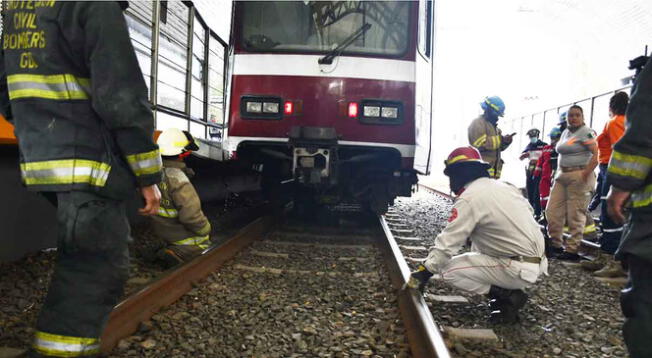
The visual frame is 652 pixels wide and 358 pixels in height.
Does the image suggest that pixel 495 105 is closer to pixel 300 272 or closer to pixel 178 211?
pixel 300 272

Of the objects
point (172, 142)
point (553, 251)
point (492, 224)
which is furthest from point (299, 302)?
point (553, 251)

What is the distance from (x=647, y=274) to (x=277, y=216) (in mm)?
5058

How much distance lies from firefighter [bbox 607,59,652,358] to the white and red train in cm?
339

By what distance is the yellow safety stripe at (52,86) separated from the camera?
67.4 inches

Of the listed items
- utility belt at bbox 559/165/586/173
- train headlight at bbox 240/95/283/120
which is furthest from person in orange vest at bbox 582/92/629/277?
train headlight at bbox 240/95/283/120

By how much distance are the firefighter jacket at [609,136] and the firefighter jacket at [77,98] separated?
450 cm

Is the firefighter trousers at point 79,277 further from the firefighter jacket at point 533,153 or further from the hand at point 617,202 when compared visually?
the firefighter jacket at point 533,153

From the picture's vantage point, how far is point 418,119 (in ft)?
17.1

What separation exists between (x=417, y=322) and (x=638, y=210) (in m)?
1.24

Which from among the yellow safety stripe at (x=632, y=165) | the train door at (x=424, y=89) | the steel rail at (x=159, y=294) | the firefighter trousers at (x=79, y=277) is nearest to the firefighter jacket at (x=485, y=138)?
the train door at (x=424, y=89)

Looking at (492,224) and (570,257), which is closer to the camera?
(492,224)

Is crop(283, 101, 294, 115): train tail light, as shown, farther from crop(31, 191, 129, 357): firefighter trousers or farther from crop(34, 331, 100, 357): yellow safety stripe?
crop(34, 331, 100, 357): yellow safety stripe

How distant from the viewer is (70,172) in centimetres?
170

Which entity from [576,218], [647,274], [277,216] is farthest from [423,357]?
[277,216]
